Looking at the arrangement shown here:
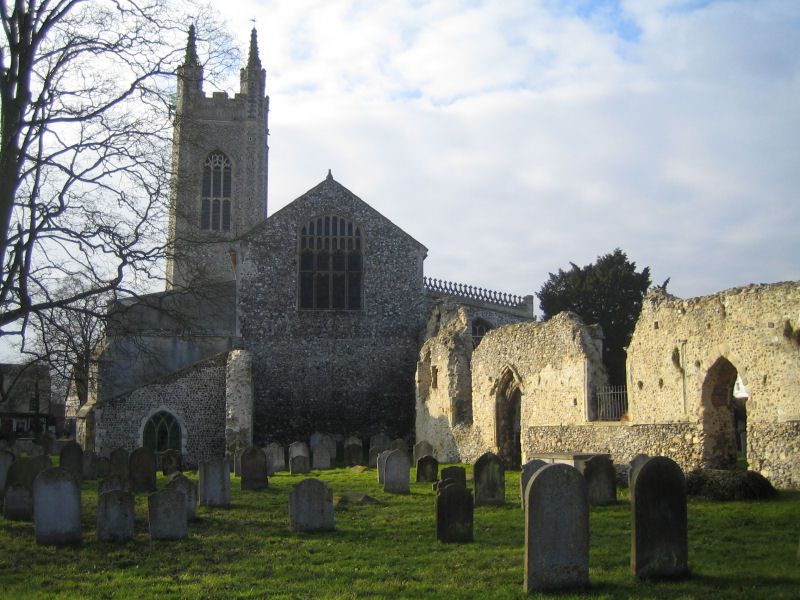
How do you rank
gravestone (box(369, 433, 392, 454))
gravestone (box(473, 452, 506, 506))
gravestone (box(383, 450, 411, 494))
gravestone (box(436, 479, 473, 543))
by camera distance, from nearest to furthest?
gravestone (box(436, 479, 473, 543))
gravestone (box(473, 452, 506, 506))
gravestone (box(383, 450, 411, 494))
gravestone (box(369, 433, 392, 454))

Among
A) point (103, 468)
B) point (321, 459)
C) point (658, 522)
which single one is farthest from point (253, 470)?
point (658, 522)

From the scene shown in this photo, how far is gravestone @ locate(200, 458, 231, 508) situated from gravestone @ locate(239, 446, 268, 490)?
2860 millimetres

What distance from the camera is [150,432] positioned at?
28.3 metres

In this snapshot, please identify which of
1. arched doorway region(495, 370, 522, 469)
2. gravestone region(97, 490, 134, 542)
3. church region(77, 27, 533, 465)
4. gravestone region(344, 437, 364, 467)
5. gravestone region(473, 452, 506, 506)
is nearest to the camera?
gravestone region(97, 490, 134, 542)

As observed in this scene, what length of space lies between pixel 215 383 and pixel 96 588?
21.5m

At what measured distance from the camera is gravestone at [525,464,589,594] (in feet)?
23.3

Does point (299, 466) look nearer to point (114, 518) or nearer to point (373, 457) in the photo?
point (373, 457)

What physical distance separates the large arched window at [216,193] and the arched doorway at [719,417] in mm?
36853

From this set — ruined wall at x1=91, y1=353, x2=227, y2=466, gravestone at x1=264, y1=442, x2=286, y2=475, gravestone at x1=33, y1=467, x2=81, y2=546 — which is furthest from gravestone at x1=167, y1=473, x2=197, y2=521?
ruined wall at x1=91, y1=353, x2=227, y2=466

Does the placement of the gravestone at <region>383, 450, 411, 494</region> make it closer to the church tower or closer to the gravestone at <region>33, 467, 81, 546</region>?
the gravestone at <region>33, 467, 81, 546</region>

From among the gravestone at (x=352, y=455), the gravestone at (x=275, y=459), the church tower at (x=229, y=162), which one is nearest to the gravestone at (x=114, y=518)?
the gravestone at (x=275, y=459)

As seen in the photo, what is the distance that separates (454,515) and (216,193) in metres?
42.0

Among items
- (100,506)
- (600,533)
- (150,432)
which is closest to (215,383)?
(150,432)

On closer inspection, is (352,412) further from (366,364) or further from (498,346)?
(498,346)
